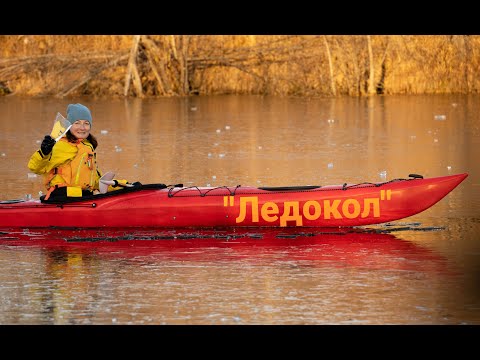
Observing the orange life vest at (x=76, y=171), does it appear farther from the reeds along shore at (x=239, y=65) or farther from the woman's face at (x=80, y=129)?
the reeds along shore at (x=239, y=65)

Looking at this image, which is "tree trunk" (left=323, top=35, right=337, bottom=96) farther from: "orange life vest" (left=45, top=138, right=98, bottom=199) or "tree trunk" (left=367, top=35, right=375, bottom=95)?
"orange life vest" (left=45, top=138, right=98, bottom=199)

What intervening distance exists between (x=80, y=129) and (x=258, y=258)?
222 centimetres

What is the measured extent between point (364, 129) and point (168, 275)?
1164 centimetres

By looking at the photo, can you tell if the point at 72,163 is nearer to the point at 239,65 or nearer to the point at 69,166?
the point at 69,166

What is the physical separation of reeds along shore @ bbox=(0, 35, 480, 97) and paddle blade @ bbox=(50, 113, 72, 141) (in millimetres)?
17041

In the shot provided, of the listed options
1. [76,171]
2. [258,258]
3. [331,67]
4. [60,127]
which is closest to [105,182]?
[76,171]

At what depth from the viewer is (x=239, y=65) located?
29.4 meters

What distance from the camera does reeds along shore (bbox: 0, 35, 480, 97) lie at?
92.5 ft

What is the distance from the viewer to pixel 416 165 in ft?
53.0

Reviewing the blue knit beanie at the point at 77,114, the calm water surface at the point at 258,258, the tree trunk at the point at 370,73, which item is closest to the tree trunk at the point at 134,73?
the tree trunk at the point at 370,73
